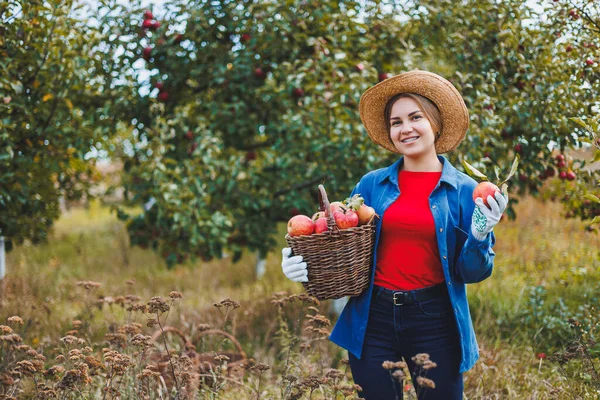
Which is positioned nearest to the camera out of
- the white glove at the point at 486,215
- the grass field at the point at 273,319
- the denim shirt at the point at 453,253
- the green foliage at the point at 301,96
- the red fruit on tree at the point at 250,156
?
the white glove at the point at 486,215

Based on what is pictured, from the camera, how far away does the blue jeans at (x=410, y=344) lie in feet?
6.98

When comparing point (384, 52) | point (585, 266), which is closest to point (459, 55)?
point (384, 52)

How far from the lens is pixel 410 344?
2.17 m

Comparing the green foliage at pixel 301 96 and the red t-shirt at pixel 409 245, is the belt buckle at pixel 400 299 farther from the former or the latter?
the green foliage at pixel 301 96

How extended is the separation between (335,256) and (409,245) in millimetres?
293

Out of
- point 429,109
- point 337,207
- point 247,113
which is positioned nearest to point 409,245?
point 337,207

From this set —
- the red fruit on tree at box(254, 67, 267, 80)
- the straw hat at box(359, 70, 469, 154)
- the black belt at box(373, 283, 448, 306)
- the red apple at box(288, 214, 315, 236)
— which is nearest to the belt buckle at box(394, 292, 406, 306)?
the black belt at box(373, 283, 448, 306)

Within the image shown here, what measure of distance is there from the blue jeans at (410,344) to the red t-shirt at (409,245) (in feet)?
0.23

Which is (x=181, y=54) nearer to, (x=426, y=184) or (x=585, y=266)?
(x=426, y=184)

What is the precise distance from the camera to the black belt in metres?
2.12

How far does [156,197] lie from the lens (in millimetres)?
4129

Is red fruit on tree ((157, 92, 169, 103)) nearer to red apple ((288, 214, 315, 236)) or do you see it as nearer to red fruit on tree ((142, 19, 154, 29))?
red fruit on tree ((142, 19, 154, 29))

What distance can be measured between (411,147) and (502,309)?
258 cm

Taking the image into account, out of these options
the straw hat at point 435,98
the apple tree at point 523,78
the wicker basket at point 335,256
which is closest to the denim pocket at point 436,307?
the wicker basket at point 335,256
